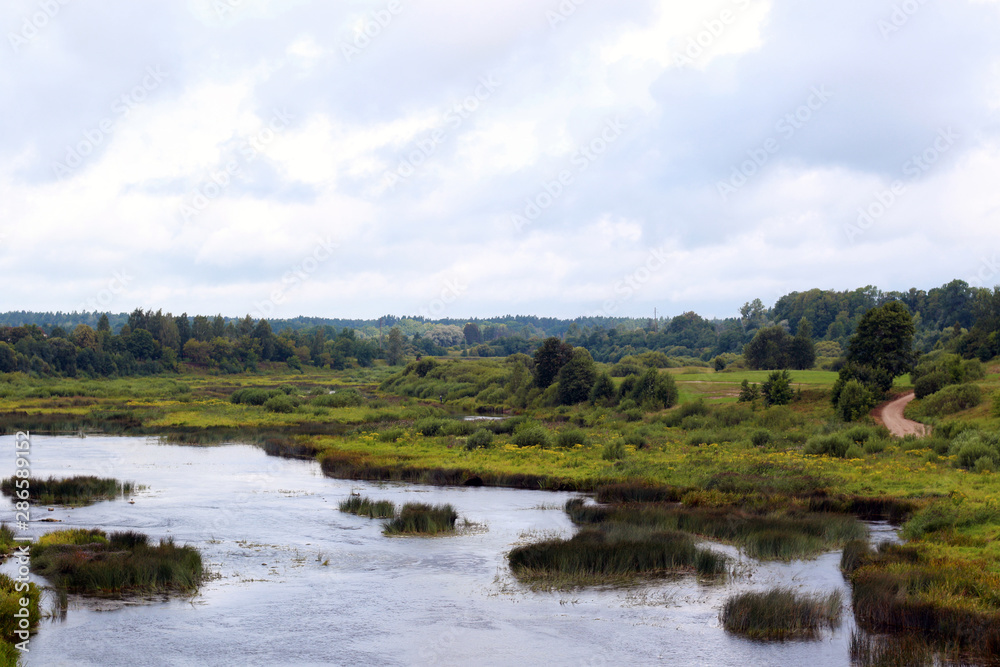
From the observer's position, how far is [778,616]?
1722 cm

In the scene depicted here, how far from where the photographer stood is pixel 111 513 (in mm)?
28188

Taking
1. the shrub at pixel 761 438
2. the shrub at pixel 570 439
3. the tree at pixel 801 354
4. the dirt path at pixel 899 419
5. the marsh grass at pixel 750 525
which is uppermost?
the tree at pixel 801 354

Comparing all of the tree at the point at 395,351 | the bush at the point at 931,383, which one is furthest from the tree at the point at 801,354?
the tree at the point at 395,351

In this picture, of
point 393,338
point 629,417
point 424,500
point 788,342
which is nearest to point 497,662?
point 424,500

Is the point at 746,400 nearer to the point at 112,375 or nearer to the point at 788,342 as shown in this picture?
the point at 788,342

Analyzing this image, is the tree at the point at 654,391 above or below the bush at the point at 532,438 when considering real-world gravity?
above

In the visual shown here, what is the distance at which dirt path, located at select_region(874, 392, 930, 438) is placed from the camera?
45.5m

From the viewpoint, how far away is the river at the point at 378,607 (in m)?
15.9

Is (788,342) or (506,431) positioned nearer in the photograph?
(506,431)

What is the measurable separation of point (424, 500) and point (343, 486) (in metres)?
5.85

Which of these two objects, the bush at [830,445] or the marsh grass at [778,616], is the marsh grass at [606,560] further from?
the bush at [830,445]

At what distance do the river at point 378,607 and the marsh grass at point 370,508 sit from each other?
23.1 inches

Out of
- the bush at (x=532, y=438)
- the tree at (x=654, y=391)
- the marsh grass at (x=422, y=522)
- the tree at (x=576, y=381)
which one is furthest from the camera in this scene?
the tree at (x=576, y=381)

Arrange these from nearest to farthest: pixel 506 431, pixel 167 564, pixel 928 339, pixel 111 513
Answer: pixel 167 564 → pixel 111 513 → pixel 506 431 → pixel 928 339
